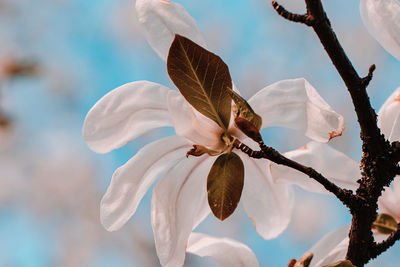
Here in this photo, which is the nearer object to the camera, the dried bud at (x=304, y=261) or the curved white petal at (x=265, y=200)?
the dried bud at (x=304, y=261)

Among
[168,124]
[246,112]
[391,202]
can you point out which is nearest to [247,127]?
[246,112]

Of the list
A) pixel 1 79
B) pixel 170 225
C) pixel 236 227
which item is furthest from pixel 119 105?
pixel 236 227

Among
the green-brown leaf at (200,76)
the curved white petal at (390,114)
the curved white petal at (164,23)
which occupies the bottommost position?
the curved white petal at (390,114)

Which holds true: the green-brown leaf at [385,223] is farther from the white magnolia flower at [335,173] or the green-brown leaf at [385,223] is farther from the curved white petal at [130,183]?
the curved white petal at [130,183]

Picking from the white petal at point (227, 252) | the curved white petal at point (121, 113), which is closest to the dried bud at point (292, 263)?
the white petal at point (227, 252)

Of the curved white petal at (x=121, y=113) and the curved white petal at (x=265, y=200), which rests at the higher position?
the curved white petal at (x=121, y=113)

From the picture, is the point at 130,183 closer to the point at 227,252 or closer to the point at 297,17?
the point at 227,252
